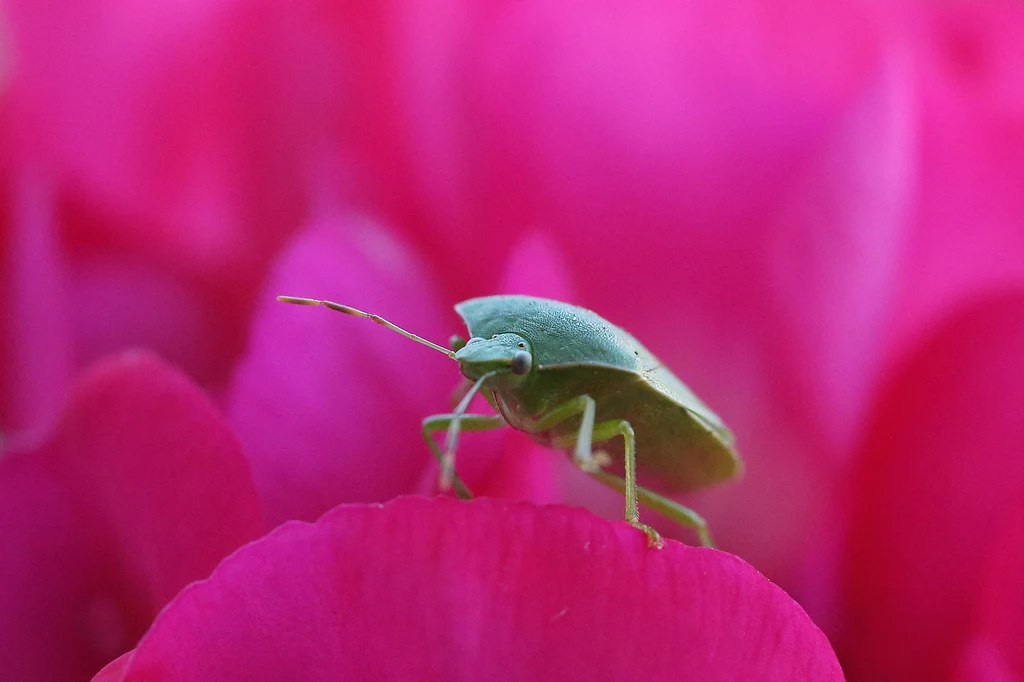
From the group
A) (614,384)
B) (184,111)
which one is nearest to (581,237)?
(614,384)

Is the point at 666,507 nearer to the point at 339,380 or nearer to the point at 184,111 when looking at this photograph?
the point at 339,380

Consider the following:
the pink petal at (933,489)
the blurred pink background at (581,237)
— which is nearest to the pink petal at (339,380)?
the blurred pink background at (581,237)

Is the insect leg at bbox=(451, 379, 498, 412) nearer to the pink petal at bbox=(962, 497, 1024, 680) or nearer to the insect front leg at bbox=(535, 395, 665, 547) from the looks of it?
the insect front leg at bbox=(535, 395, 665, 547)

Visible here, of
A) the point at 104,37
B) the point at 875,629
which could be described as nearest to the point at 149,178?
the point at 104,37

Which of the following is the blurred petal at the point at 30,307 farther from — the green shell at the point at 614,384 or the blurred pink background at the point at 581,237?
the green shell at the point at 614,384

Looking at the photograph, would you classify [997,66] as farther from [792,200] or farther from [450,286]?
[450,286]

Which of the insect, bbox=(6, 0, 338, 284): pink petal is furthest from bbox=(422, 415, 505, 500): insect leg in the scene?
bbox=(6, 0, 338, 284): pink petal
